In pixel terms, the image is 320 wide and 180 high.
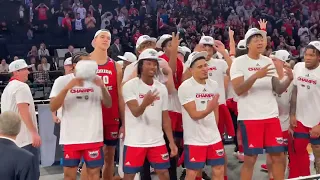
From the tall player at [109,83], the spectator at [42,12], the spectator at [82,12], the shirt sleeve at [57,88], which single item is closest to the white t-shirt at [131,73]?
the tall player at [109,83]

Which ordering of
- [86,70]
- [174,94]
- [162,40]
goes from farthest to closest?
[162,40] → [174,94] → [86,70]

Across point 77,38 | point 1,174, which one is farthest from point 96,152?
point 77,38

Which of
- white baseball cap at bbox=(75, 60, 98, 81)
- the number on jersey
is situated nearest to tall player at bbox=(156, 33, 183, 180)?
the number on jersey

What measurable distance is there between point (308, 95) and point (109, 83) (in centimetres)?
206

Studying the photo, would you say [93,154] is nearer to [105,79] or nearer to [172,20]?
[105,79]

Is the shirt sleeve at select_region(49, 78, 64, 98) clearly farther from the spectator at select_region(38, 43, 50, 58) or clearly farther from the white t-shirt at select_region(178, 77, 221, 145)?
the spectator at select_region(38, 43, 50, 58)

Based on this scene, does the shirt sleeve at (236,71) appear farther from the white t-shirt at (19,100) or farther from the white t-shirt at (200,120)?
the white t-shirt at (19,100)

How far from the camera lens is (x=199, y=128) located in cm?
483

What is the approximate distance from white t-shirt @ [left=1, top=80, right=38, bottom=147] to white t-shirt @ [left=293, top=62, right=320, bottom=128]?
2801 mm

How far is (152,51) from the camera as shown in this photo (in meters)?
4.86

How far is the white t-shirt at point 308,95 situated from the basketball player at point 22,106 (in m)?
2.74

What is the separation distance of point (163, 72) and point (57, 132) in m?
2.33

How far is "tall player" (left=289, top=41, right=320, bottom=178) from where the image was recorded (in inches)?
207

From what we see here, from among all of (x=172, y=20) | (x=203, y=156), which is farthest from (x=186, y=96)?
(x=172, y=20)
